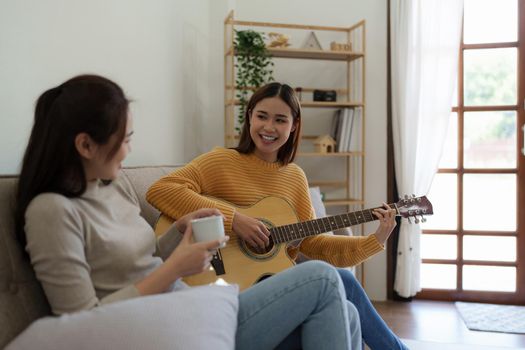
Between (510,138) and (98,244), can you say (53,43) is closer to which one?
(98,244)

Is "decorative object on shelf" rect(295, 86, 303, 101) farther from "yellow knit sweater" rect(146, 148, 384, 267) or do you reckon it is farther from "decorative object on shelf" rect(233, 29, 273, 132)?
"yellow knit sweater" rect(146, 148, 384, 267)

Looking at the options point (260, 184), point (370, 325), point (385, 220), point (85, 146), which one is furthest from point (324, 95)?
point (85, 146)

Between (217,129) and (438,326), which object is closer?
(438,326)

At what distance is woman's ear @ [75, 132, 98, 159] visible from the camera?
3.43 feet

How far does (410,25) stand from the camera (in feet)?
10.5

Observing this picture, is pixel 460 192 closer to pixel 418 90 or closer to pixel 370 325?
pixel 418 90

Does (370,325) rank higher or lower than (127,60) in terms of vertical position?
lower

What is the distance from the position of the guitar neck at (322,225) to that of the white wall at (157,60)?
797 millimetres

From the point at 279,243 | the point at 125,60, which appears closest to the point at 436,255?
the point at 279,243

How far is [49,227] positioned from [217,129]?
7.67 ft

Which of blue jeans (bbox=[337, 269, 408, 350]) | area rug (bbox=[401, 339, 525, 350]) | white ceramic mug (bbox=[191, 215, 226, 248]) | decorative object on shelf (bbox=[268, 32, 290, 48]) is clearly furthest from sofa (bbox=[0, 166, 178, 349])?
decorative object on shelf (bbox=[268, 32, 290, 48])

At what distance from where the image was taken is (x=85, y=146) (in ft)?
3.48

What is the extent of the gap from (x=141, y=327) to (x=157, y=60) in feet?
5.94

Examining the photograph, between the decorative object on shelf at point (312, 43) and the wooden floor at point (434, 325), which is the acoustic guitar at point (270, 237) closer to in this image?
the wooden floor at point (434, 325)
